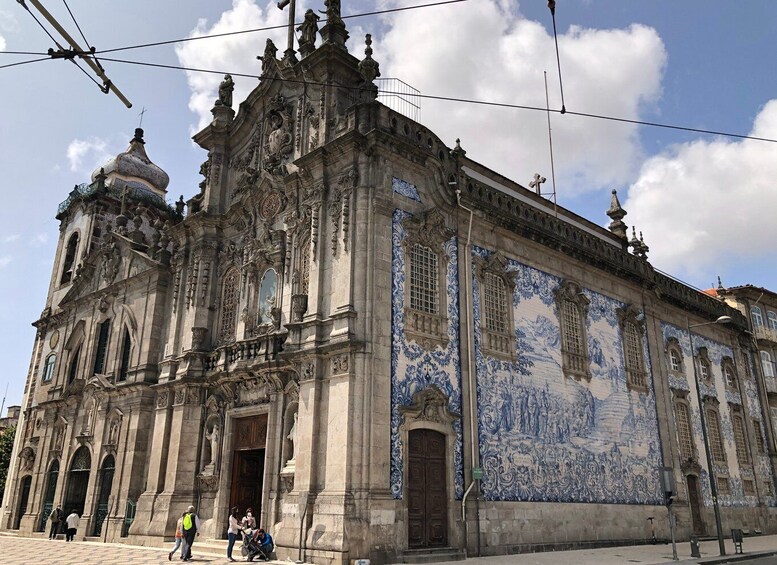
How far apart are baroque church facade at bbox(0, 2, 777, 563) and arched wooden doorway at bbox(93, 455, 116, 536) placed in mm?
73

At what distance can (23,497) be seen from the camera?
28.7m

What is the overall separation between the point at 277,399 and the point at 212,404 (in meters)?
3.56

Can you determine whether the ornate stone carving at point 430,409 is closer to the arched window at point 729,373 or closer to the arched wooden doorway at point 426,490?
the arched wooden doorway at point 426,490

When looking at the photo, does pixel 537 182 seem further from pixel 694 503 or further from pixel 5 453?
pixel 5 453

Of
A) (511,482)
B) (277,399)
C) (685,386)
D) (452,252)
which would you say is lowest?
(511,482)

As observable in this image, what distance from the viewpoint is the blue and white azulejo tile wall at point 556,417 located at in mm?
18547

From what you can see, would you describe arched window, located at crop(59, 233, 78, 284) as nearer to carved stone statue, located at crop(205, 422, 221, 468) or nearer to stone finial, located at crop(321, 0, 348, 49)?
carved stone statue, located at crop(205, 422, 221, 468)

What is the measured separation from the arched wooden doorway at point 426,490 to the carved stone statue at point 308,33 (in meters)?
12.3

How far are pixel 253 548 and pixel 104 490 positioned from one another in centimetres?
1094

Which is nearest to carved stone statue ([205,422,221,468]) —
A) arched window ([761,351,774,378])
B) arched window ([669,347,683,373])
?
arched window ([669,347,683,373])

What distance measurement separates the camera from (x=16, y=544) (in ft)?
71.2

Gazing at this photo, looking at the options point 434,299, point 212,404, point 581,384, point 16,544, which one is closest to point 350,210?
point 434,299

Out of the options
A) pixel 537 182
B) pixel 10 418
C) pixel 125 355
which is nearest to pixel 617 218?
pixel 537 182

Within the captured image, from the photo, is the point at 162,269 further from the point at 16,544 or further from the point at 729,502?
the point at 729,502
